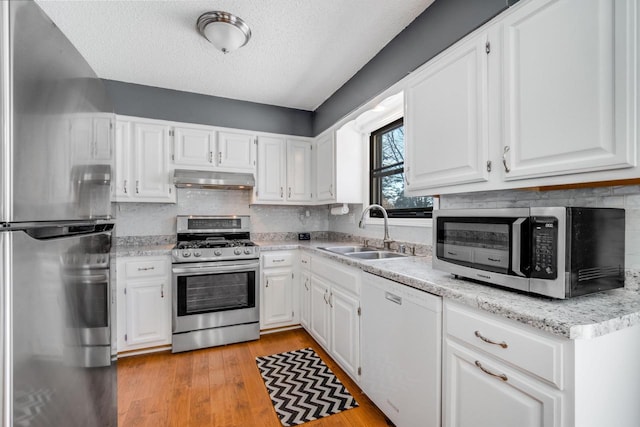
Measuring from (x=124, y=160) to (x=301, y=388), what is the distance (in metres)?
2.56

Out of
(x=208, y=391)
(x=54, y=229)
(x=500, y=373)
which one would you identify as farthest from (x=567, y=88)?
(x=208, y=391)

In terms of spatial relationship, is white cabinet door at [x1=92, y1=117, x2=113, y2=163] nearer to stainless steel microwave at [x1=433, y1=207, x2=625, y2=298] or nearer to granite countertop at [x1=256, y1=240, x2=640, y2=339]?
granite countertop at [x1=256, y1=240, x2=640, y2=339]

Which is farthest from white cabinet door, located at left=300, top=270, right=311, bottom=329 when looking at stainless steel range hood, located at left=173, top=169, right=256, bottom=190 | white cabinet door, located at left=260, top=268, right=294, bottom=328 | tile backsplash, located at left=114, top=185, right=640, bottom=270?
stainless steel range hood, located at left=173, top=169, right=256, bottom=190

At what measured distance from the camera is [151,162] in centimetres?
283

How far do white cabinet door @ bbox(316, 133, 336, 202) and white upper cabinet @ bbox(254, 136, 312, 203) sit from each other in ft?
0.58

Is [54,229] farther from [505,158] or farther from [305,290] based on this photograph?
[305,290]

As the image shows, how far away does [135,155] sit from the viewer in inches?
109

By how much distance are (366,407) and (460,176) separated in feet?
5.08

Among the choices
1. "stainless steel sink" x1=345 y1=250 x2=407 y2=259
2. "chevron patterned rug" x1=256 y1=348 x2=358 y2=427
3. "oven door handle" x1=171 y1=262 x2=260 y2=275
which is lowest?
"chevron patterned rug" x1=256 y1=348 x2=358 y2=427

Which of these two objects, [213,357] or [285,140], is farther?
[285,140]

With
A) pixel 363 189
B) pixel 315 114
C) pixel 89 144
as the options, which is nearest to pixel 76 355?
pixel 89 144

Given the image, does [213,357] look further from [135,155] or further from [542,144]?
[542,144]

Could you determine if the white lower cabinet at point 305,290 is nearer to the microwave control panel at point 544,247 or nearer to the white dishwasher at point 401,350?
the white dishwasher at point 401,350

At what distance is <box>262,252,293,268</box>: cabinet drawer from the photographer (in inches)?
115
